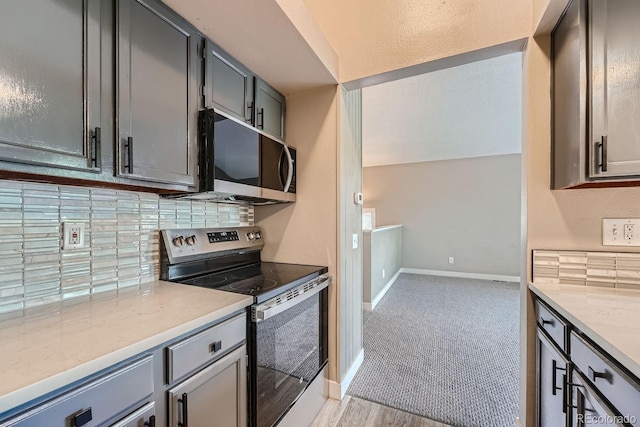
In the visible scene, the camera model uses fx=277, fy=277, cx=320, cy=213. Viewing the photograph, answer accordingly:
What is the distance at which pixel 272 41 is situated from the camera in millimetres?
1413

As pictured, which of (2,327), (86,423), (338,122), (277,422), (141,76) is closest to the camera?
(86,423)

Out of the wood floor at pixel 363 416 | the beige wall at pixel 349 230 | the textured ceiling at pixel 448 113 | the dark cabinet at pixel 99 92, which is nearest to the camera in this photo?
the dark cabinet at pixel 99 92

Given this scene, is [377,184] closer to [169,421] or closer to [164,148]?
[164,148]

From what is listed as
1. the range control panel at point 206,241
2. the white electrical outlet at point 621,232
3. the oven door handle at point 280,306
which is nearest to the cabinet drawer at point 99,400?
the oven door handle at point 280,306

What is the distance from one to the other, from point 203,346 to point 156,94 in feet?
3.42

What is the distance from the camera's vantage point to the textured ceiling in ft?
9.02

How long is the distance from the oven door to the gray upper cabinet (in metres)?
1.39

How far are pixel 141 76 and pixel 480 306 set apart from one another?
A: 427 centimetres

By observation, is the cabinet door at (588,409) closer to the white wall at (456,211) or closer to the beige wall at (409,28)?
the beige wall at (409,28)

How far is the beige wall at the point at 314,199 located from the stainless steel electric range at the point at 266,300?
0.09 m

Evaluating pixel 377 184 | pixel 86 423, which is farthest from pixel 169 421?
pixel 377 184

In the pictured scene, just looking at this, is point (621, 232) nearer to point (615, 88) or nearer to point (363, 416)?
point (615, 88)

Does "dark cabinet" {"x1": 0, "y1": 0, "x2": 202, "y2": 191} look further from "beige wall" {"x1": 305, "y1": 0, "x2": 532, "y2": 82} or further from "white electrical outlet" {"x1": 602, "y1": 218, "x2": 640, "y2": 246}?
"white electrical outlet" {"x1": 602, "y1": 218, "x2": 640, "y2": 246}

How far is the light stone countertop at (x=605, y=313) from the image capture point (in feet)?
2.37
